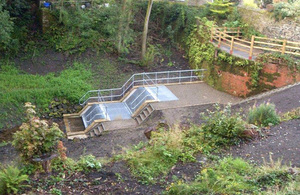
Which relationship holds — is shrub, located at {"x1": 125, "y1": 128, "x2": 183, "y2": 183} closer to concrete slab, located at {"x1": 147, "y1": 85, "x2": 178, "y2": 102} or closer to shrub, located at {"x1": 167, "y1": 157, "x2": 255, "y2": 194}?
shrub, located at {"x1": 167, "y1": 157, "x2": 255, "y2": 194}

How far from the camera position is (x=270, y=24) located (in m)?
19.6

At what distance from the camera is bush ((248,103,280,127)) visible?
1099 centimetres

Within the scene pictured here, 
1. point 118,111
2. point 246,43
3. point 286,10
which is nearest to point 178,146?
point 118,111

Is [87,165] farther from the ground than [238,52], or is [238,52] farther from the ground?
[238,52]

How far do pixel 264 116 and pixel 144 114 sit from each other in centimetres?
607

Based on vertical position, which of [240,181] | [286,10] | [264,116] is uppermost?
[286,10]

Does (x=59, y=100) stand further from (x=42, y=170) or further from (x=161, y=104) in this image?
(x=42, y=170)

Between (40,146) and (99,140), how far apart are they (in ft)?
21.8

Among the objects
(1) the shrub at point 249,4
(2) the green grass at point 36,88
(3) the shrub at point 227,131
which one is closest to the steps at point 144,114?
(2) the green grass at point 36,88

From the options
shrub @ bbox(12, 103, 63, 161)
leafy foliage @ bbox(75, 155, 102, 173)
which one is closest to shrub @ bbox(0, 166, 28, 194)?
shrub @ bbox(12, 103, 63, 161)

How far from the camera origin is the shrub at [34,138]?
23.1 feet

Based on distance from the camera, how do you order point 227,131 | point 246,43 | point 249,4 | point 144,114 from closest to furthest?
1. point 227,131
2. point 144,114
3. point 246,43
4. point 249,4

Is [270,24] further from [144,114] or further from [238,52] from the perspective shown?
[144,114]

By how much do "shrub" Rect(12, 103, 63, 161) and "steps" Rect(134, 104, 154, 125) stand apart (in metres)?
8.16
